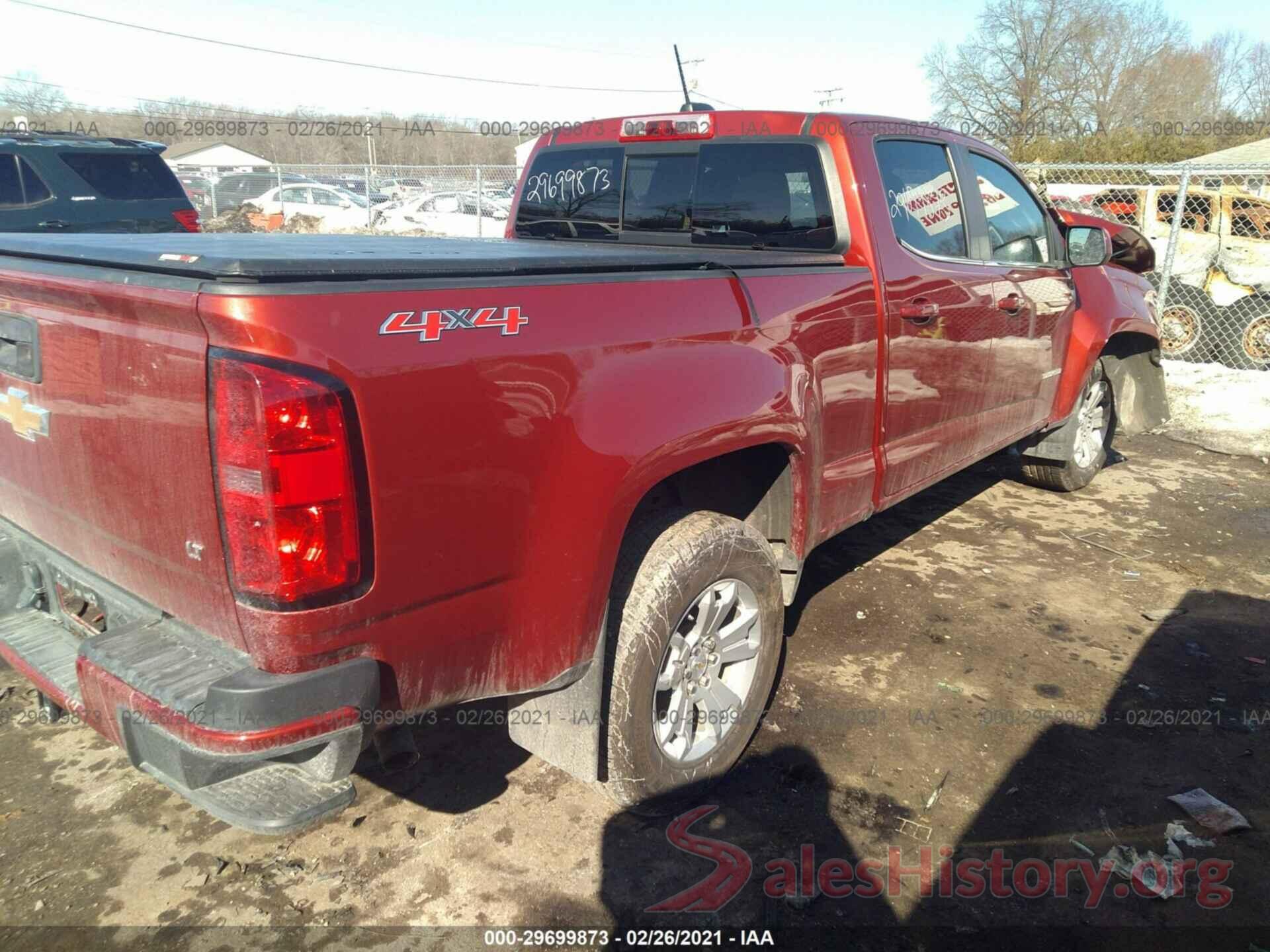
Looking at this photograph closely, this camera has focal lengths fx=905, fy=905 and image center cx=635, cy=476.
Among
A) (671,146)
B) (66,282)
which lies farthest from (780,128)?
(66,282)

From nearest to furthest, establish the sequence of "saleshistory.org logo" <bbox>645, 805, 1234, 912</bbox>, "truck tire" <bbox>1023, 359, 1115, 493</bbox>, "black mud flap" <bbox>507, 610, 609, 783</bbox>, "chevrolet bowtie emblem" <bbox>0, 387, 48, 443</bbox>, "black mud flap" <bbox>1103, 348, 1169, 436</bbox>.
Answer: "chevrolet bowtie emblem" <bbox>0, 387, 48, 443</bbox>, "black mud flap" <bbox>507, 610, 609, 783</bbox>, "saleshistory.org logo" <bbox>645, 805, 1234, 912</bbox>, "truck tire" <bbox>1023, 359, 1115, 493</bbox>, "black mud flap" <bbox>1103, 348, 1169, 436</bbox>

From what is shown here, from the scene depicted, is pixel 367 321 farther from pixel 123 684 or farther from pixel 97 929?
pixel 97 929

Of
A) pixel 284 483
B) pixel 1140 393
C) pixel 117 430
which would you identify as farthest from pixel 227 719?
pixel 1140 393

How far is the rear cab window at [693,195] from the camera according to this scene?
3348 millimetres

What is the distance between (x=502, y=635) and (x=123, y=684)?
30.7 inches

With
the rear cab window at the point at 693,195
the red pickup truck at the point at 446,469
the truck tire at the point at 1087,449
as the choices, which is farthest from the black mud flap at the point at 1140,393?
the rear cab window at the point at 693,195

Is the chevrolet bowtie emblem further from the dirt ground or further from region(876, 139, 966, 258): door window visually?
region(876, 139, 966, 258): door window

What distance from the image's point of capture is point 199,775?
180 centimetres

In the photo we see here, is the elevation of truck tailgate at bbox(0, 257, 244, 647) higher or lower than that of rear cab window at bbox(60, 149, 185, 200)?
lower

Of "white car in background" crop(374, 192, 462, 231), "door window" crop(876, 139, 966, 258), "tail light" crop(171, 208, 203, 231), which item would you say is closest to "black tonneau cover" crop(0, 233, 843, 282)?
"door window" crop(876, 139, 966, 258)

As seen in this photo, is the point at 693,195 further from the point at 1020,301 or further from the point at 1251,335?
the point at 1251,335

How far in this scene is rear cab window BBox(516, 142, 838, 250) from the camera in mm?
3348

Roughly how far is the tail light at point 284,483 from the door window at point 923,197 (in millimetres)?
2448

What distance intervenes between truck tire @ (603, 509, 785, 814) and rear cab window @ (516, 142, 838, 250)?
127cm
